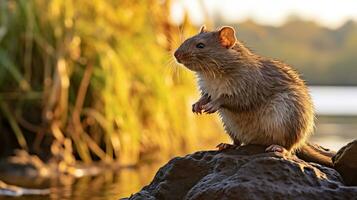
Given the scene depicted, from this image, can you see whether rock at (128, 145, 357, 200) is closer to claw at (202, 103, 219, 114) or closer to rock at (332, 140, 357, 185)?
rock at (332, 140, 357, 185)

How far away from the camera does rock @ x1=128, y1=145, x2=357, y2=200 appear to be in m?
4.77

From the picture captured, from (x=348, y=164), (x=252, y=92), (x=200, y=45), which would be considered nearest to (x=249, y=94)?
(x=252, y=92)

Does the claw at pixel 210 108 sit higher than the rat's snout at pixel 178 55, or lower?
lower

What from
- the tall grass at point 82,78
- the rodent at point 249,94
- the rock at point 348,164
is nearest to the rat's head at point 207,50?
the rodent at point 249,94

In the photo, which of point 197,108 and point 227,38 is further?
point 227,38

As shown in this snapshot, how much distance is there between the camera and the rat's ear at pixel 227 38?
556 centimetres

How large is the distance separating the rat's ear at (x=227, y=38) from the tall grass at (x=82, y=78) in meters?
4.21

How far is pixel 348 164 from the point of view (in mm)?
5137

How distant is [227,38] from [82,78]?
15.0ft

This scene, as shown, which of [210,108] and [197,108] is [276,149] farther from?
[197,108]

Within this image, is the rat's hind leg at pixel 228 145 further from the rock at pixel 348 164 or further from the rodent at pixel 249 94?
the rock at pixel 348 164

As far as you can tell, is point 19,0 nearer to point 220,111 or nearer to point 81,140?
point 81,140

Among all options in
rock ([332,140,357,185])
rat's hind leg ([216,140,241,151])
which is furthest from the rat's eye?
rock ([332,140,357,185])

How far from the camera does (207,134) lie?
1166 cm
